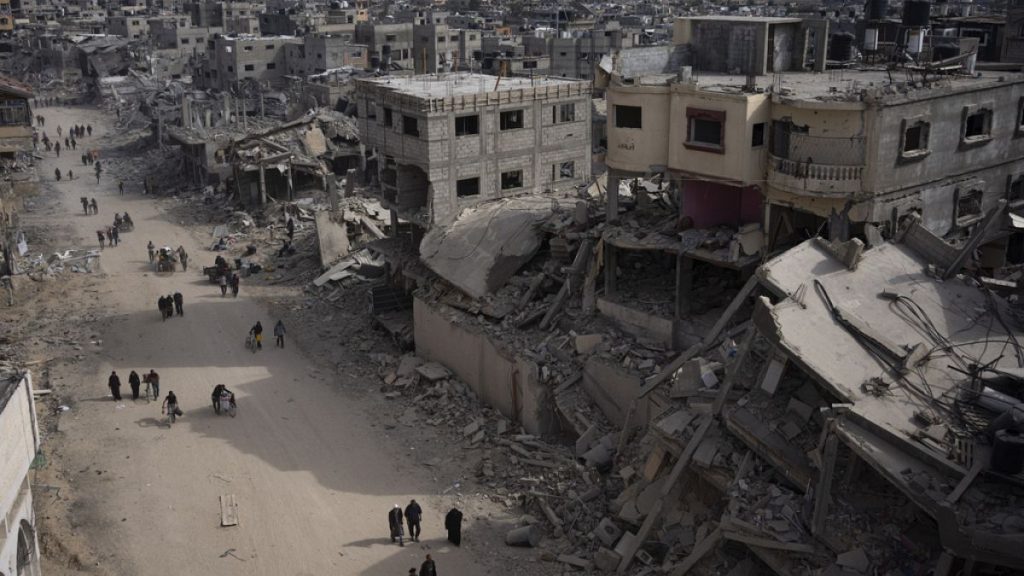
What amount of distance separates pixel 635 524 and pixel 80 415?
17.7m

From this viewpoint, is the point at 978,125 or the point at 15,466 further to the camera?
the point at 978,125

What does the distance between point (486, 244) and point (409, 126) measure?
5.54m

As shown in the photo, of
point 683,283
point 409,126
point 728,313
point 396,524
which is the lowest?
point 396,524

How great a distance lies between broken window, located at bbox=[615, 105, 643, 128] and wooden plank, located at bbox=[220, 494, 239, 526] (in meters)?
14.4

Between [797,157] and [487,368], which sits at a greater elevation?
[797,157]

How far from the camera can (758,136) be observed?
2594cm

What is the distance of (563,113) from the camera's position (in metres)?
37.2

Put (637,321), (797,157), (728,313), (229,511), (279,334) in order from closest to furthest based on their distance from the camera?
(728,313) → (229,511) → (797,157) → (637,321) → (279,334)

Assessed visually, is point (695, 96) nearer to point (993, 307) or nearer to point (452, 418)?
point (993, 307)

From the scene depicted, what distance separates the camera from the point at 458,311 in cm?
3166

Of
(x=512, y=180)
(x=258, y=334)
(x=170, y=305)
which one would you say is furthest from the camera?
(x=170, y=305)

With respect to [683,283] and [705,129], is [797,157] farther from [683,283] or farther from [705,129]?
[683,283]

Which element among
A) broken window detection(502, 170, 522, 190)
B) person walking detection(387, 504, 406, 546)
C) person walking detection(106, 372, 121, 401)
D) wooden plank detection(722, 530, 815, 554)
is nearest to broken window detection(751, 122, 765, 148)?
wooden plank detection(722, 530, 815, 554)

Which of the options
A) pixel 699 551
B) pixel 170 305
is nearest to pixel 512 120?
pixel 170 305
